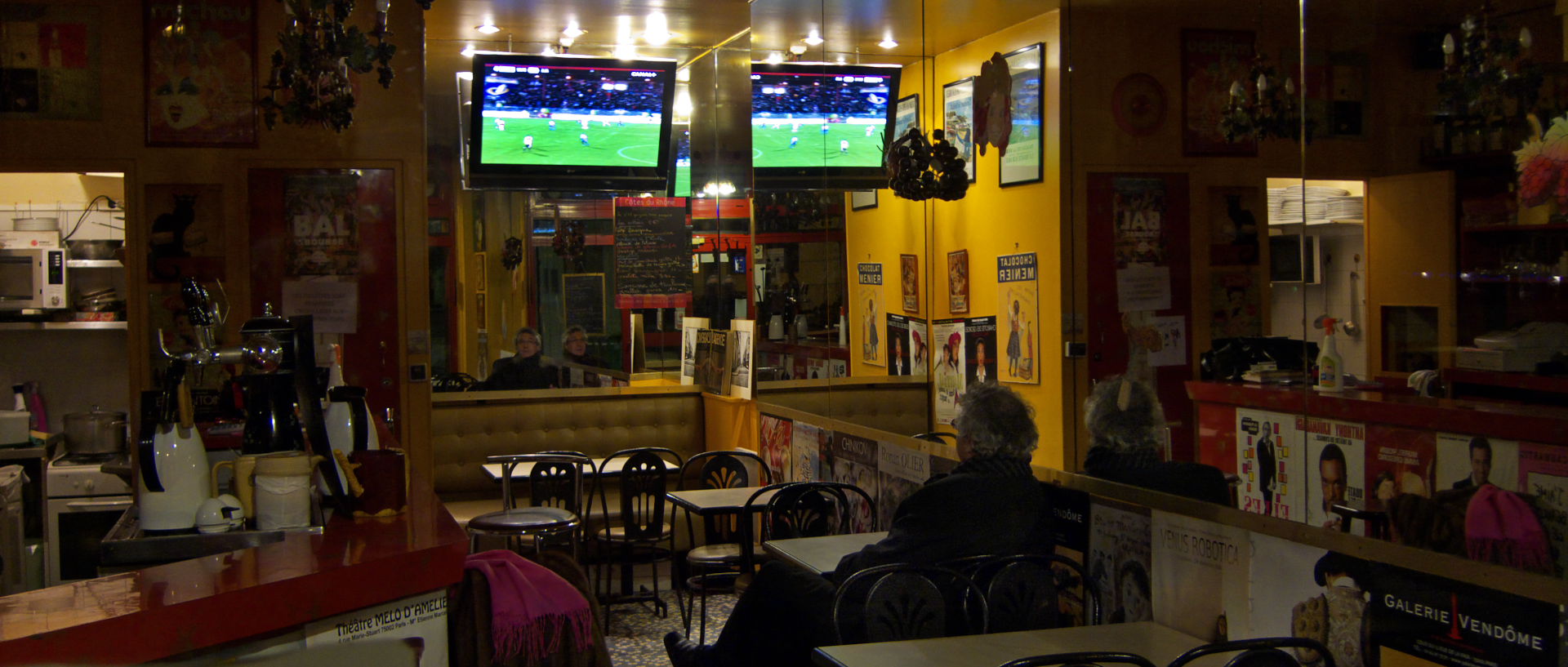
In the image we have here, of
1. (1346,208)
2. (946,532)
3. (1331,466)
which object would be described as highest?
(1346,208)

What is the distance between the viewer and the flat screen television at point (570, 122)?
23.7 feet

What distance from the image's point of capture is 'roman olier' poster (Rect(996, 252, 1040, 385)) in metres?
4.32

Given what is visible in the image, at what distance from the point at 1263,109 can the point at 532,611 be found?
2.20 meters

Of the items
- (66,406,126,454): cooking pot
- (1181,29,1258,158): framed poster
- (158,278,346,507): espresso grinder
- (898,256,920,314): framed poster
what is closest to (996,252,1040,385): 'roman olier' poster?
(898,256,920,314): framed poster

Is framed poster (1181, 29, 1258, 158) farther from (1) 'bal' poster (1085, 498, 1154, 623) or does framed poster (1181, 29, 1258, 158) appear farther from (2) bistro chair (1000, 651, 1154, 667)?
(2) bistro chair (1000, 651, 1154, 667)

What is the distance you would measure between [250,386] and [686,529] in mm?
4290

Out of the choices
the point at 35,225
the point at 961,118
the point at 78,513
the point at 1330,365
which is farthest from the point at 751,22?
the point at 1330,365

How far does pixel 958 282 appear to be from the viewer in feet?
16.0

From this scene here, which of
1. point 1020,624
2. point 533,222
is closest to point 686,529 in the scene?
point 533,222

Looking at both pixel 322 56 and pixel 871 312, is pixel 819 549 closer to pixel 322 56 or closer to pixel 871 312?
pixel 871 312

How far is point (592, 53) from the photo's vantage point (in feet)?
26.3

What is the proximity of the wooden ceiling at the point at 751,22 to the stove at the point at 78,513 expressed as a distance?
10.2 ft

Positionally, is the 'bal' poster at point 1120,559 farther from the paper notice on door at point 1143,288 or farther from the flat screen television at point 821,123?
the flat screen television at point 821,123

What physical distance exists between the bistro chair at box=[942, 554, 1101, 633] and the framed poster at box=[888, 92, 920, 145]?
2.34 metres
